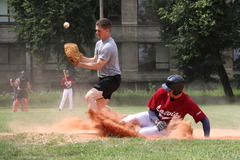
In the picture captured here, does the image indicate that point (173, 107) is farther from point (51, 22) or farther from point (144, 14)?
point (144, 14)

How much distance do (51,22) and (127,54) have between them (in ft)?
36.6

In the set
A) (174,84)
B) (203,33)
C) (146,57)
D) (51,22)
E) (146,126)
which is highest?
(51,22)

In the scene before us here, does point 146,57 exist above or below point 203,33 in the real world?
below

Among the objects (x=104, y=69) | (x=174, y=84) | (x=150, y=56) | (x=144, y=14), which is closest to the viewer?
(x=174, y=84)

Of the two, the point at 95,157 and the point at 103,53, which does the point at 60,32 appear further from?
the point at 95,157

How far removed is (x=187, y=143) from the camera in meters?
6.75

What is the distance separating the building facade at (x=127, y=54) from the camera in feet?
132

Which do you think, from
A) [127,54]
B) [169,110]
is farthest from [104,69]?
[127,54]

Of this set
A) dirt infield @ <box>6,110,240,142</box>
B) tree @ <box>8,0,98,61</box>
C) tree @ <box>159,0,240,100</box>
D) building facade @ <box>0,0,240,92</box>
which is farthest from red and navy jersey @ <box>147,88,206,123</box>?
building facade @ <box>0,0,240,92</box>

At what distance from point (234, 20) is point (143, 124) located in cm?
2174

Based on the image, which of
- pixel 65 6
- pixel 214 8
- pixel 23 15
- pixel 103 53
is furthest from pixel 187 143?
pixel 23 15

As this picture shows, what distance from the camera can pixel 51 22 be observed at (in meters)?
31.8

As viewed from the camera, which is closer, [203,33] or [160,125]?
[160,125]

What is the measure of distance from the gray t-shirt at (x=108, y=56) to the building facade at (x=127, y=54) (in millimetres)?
30477
